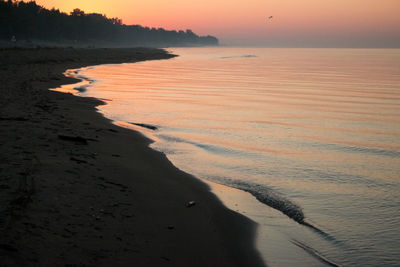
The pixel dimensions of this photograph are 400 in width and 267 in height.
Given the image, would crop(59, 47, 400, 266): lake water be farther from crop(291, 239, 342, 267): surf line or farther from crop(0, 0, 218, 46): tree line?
crop(0, 0, 218, 46): tree line

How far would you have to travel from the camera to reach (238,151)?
11.7m

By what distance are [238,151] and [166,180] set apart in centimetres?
395

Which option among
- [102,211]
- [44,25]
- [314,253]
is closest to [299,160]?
[314,253]

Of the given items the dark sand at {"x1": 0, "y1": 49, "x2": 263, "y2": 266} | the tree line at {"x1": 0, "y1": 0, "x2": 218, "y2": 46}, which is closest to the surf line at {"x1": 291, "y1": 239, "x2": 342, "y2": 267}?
the dark sand at {"x1": 0, "y1": 49, "x2": 263, "y2": 266}

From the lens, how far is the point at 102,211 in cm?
577

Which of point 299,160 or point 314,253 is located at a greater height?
point 299,160

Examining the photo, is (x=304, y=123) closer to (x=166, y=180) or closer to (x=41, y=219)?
(x=166, y=180)

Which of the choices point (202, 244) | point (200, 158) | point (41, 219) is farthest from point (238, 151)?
point (41, 219)

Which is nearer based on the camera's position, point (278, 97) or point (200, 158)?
point (200, 158)

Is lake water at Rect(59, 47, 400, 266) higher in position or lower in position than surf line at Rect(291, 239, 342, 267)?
higher

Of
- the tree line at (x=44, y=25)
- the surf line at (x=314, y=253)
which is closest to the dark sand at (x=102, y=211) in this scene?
the surf line at (x=314, y=253)

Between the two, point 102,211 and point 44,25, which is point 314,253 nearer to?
point 102,211

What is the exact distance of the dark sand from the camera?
4.61 metres

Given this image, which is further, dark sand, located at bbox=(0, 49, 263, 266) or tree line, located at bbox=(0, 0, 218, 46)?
tree line, located at bbox=(0, 0, 218, 46)
